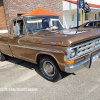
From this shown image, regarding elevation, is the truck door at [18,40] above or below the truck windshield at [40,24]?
below

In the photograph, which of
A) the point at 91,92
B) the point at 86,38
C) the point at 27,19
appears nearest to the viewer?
the point at 91,92

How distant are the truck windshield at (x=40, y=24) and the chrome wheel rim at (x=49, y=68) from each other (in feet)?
3.87

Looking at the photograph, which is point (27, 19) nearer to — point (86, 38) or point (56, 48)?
point (56, 48)

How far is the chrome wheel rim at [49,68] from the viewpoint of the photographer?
11.4ft

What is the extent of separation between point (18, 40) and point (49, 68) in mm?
1563

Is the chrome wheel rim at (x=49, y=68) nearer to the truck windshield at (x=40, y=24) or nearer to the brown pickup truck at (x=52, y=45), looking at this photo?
the brown pickup truck at (x=52, y=45)

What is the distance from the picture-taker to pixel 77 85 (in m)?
3.35

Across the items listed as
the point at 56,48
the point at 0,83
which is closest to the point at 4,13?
the point at 0,83

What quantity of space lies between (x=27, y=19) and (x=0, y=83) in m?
2.25

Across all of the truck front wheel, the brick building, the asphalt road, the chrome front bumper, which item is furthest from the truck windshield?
the brick building

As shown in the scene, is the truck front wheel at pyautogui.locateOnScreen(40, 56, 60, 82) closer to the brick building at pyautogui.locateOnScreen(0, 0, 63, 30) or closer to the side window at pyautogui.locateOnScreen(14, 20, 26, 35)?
the side window at pyautogui.locateOnScreen(14, 20, 26, 35)

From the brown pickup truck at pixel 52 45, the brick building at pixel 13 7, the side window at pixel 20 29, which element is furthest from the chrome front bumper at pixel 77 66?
the brick building at pixel 13 7

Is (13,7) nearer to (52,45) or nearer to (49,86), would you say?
(52,45)

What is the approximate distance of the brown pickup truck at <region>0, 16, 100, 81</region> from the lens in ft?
9.70
